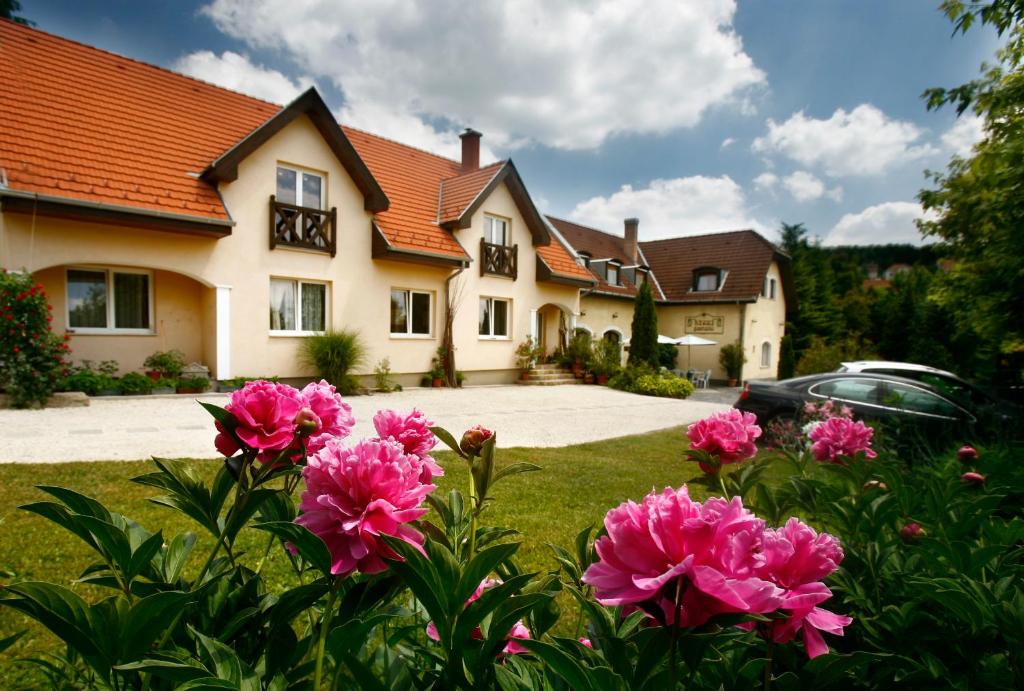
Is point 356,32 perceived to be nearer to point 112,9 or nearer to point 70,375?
point 112,9

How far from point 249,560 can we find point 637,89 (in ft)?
34.2

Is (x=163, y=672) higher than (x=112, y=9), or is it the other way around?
(x=112, y=9)

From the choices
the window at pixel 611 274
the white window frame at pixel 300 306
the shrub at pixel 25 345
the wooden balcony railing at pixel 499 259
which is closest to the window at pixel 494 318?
the wooden balcony railing at pixel 499 259

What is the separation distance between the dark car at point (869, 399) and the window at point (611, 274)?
1612cm

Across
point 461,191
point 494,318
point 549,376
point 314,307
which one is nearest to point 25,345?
point 314,307

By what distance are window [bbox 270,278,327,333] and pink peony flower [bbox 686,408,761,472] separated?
12.2m

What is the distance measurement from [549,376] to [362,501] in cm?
1684

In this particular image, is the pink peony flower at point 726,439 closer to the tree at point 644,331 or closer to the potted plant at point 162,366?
the potted plant at point 162,366

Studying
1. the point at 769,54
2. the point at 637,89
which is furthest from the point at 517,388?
the point at 769,54

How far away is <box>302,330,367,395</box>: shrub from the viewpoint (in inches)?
470

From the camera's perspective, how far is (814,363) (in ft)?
62.2

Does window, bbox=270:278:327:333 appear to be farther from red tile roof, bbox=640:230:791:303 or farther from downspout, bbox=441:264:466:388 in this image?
red tile roof, bbox=640:230:791:303

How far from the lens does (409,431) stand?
1121mm

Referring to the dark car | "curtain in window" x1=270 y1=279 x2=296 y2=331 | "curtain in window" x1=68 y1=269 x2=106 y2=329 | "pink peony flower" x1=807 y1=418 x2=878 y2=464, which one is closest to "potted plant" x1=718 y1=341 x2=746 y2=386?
the dark car
